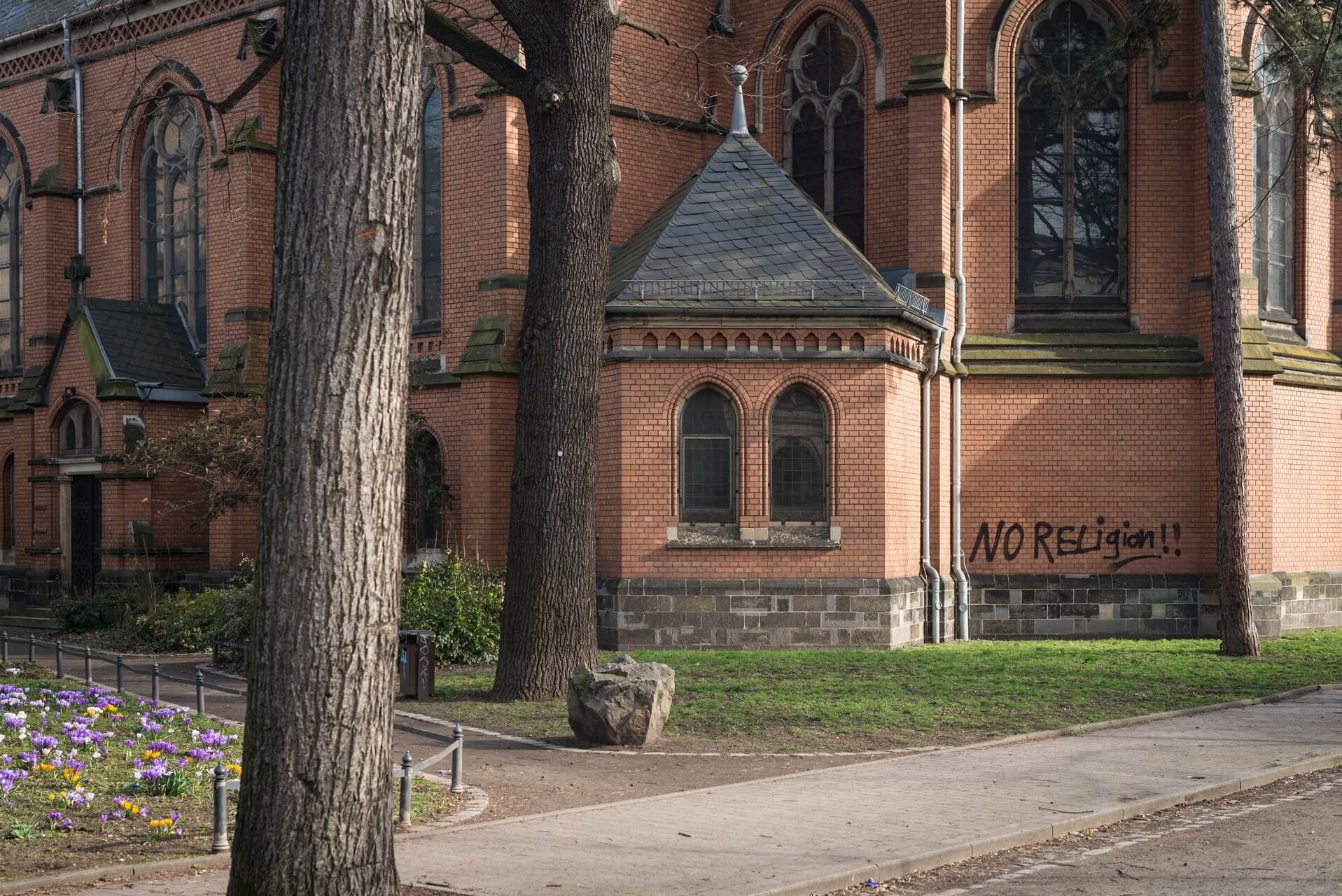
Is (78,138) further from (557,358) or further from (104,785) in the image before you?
(104,785)

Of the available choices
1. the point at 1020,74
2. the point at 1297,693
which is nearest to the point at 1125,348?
the point at 1020,74

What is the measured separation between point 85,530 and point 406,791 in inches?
837

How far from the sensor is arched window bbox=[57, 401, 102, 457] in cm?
2725

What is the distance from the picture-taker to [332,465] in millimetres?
6164

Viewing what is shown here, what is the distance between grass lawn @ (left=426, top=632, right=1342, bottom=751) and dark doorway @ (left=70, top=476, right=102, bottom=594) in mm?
12867

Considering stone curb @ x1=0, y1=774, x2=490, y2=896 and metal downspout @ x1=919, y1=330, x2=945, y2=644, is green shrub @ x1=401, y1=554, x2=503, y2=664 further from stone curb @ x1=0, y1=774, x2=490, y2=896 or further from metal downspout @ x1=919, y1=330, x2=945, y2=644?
stone curb @ x1=0, y1=774, x2=490, y2=896

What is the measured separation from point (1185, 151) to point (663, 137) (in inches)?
313

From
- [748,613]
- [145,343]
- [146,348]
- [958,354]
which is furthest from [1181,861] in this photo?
[145,343]

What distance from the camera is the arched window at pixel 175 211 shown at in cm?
2784

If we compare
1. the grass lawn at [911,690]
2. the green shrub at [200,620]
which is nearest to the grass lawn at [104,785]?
the grass lawn at [911,690]

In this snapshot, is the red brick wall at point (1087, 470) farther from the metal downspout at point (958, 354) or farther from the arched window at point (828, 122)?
the arched window at point (828, 122)

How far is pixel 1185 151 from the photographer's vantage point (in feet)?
72.8

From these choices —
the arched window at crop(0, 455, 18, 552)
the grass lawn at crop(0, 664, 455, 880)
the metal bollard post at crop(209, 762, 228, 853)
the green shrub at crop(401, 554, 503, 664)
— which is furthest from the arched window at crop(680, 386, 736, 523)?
the arched window at crop(0, 455, 18, 552)

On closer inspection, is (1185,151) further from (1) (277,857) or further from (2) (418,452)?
(1) (277,857)
